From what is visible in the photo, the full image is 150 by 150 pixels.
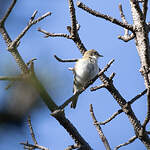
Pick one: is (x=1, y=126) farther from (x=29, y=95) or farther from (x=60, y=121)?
(x=60, y=121)

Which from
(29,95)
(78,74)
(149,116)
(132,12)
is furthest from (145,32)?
(78,74)

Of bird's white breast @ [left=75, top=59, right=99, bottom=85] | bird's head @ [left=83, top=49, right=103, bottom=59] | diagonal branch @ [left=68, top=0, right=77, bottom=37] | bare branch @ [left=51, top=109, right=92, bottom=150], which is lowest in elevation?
bare branch @ [left=51, top=109, right=92, bottom=150]

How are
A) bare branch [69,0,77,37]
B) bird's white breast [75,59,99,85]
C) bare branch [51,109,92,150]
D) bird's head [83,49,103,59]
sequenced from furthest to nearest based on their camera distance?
bird's head [83,49,103,59] < bird's white breast [75,59,99,85] < bare branch [69,0,77,37] < bare branch [51,109,92,150]

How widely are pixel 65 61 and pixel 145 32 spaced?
3.76ft

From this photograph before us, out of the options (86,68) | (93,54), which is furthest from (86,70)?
(93,54)

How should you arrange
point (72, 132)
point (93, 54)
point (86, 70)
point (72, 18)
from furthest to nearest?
point (93, 54)
point (86, 70)
point (72, 18)
point (72, 132)

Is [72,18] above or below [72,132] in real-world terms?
above

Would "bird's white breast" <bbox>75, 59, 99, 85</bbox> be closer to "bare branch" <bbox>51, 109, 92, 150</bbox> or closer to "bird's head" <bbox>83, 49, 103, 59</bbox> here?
"bird's head" <bbox>83, 49, 103, 59</bbox>

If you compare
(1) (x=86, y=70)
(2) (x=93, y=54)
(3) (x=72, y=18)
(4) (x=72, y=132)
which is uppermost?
(2) (x=93, y=54)

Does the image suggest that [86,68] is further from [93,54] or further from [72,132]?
[72,132]

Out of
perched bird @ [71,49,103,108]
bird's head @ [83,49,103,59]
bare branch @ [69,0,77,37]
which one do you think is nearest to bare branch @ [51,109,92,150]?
bare branch @ [69,0,77,37]

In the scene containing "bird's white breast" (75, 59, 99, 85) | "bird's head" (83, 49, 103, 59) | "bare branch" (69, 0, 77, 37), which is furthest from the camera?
"bird's head" (83, 49, 103, 59)

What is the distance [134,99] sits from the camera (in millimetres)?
3193

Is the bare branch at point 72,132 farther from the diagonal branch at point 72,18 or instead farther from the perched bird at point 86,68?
the perched bird at point 86,68
